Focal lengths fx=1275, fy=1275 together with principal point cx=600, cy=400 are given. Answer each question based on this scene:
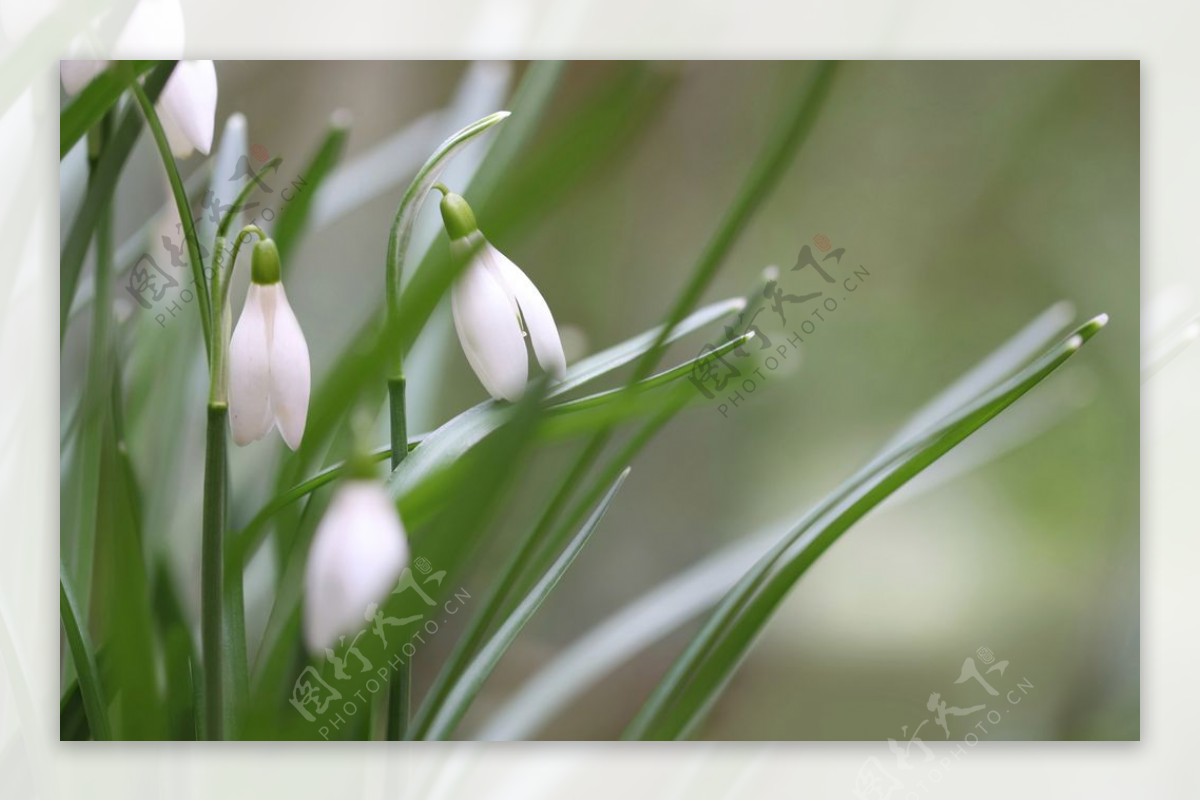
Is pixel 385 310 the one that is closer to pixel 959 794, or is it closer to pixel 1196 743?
pixel 959 794

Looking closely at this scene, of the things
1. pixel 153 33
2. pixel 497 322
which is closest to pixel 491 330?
pixel 497 322

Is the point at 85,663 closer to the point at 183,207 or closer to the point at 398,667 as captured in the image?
the point at 398,667

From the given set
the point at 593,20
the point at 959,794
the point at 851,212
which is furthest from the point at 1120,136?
the point at 959,794

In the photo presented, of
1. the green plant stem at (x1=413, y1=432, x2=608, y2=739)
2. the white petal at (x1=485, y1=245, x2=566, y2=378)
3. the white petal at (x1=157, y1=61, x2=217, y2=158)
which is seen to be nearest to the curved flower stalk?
the white petal at (x1=157, y1=61, x2=217, y2=158)

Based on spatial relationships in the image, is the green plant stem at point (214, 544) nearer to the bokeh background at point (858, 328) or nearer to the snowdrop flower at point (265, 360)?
the snowdrop flower at point (265, 360)

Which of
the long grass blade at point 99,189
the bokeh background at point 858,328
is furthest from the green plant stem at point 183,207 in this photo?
the bokeh background at point 858,328

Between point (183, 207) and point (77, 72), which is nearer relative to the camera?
point (183, 207)
